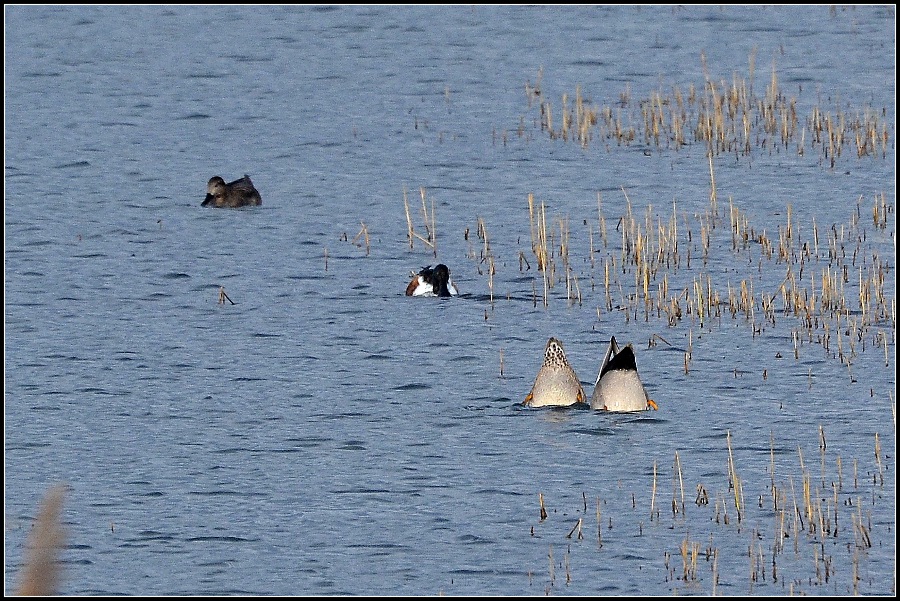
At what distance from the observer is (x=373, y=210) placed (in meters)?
22.0

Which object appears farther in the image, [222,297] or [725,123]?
[725,123]

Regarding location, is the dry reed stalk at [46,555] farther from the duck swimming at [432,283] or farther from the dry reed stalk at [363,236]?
the dry reed stalk at [363,236]

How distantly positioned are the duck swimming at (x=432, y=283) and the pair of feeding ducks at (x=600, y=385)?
11.6ft

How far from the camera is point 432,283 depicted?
56.9 ft

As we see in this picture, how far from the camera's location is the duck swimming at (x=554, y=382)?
A: 13.5m

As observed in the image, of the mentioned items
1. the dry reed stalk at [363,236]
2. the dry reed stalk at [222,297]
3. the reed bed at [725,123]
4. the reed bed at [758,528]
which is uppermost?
the reed bed at [725,123]

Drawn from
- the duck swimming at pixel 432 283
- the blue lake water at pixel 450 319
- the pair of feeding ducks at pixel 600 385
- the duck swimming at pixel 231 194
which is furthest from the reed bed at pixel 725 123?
the pair of feeding ducks at pixel 600 385

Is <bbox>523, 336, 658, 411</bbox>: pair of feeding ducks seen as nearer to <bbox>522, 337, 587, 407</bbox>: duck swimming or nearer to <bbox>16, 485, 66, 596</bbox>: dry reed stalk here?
<bbox>522, 337, 587, 407</bbox>: duck swimming

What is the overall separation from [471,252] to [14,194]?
755 cm

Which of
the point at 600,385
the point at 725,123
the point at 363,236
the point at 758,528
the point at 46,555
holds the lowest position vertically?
the point at 758,528

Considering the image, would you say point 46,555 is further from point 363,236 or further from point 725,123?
point 725,123

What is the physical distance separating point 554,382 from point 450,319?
359 cm

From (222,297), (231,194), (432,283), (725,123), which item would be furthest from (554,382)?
(725,123)

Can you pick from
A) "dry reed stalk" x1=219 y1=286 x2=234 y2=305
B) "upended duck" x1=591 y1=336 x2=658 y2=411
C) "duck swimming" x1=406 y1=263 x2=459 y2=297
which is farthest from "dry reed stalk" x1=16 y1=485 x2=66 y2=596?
"dry reed stalk" x1=219 y1=286 x2=234 y2=305
